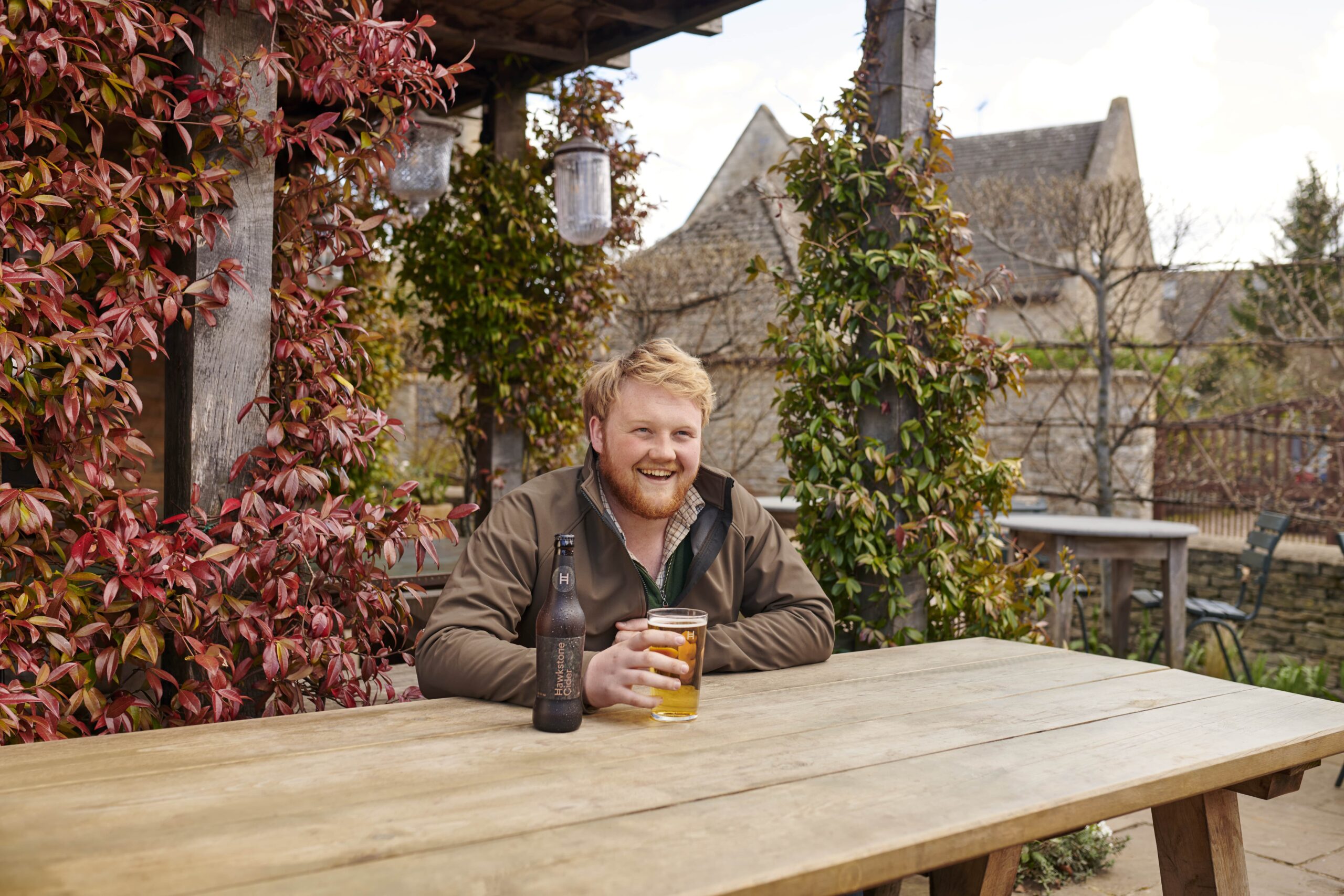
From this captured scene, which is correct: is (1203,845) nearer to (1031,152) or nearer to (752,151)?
(1031,152)

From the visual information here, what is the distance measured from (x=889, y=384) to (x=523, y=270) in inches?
94.6

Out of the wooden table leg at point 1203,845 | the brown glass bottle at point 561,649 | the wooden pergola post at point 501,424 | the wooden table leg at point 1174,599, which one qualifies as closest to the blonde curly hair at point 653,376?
the brown glass bottle at point 561,649

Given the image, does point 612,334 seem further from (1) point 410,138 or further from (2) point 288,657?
(2) point 288,657

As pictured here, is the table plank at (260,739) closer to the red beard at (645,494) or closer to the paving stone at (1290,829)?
the red beard at (645,494)

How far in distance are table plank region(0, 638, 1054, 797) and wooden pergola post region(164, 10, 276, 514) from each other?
35.0 inches

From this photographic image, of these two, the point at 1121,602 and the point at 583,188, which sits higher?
the point at 583,188

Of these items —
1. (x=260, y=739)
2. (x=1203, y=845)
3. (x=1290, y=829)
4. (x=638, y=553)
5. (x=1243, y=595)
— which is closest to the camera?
(x=260, y=739)

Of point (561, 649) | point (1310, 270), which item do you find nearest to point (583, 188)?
point (561, 649)

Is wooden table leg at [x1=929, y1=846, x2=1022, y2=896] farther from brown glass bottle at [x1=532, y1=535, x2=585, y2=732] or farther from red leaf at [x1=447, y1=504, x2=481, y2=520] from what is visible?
red leaf at [x1=447, y1=504, x2=481, y2=520]

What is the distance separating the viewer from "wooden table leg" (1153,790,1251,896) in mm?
2090

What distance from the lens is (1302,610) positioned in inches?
257

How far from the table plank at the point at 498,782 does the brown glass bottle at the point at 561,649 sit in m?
0.05

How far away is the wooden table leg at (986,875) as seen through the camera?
5.86 feet

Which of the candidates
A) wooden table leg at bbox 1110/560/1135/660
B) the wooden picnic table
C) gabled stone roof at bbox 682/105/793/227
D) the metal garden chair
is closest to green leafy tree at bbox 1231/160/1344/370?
the metal garden chair
